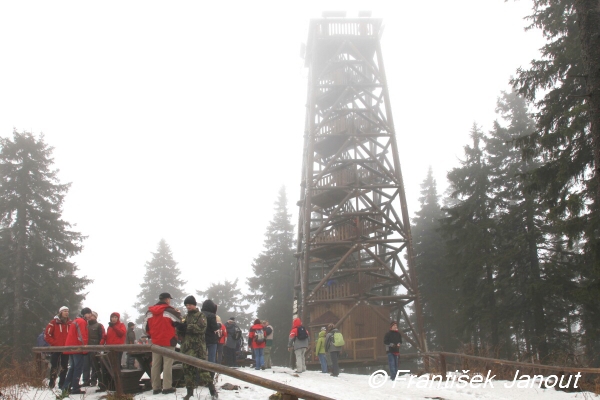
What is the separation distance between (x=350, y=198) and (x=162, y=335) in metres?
13.5

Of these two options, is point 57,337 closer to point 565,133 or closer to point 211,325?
point 211,325

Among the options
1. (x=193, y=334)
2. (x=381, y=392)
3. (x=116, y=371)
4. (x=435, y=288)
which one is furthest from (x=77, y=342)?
(x=435, y=288)

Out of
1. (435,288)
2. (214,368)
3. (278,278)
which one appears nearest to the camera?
(214,368)

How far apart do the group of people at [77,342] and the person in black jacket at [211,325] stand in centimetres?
164

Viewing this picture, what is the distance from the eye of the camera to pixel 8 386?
27.0 feet

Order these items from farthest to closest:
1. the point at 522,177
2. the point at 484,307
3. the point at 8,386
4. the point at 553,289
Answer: the point at 484,307, the point at 553,289, the point at 522,177, the point at 8,386

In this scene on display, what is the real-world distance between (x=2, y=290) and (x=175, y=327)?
1871cm

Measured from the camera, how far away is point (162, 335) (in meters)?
8.55

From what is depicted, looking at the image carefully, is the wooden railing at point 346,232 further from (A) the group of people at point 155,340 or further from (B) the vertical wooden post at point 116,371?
(B) the vertical wooden post at point 116,371

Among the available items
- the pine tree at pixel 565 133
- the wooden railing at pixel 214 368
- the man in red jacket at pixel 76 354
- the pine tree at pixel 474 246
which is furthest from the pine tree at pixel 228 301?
the wooden railing at pixel 214 368

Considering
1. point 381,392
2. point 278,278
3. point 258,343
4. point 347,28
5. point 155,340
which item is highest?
point 347,28

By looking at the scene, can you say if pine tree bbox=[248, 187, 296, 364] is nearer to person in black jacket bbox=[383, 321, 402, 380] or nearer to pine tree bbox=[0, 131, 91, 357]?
pine tree bbox=[0, 131, 91, 357]

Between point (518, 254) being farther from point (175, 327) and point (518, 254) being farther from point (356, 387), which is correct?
point (175, 327)

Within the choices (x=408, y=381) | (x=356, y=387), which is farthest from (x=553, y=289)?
(x=356, y=387)
